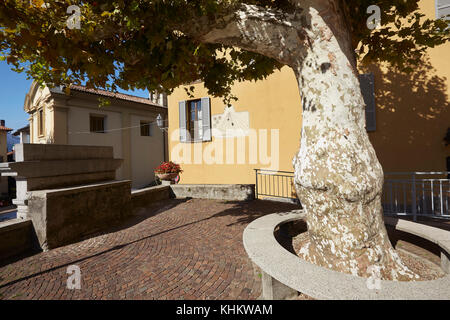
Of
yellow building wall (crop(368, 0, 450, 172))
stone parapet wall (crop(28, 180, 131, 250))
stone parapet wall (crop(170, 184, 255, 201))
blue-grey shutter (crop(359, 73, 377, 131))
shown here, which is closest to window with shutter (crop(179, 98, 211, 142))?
stone parapet wall (crop(170, 184, 255, 201))

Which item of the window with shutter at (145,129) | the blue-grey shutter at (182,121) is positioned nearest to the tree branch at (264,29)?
the blue-grey shutter at (182,121)

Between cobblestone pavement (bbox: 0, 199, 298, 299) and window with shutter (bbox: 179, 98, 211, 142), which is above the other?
window with shutter (bbox: 179, 98, 211, 142)

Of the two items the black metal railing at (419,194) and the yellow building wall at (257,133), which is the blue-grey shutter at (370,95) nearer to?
the black metal railing at (419,194)

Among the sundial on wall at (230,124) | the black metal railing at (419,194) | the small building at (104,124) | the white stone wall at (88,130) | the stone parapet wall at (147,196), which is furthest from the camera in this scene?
the white stone wall at (88,130)

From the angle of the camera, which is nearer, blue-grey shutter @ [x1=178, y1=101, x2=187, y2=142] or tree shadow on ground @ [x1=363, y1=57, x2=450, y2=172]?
tree shadow on ground @ [x1=363, y1=57, x2=450, y2=172]

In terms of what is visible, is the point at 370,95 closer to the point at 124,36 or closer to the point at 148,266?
the point at 124,36

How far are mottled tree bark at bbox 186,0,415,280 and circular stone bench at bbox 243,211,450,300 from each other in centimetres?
63

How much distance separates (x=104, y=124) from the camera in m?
14.3

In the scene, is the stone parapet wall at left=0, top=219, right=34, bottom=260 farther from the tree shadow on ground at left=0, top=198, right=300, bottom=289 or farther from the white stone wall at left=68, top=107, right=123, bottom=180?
the white stone wall at left=68, top=107, right=123, bottom=180

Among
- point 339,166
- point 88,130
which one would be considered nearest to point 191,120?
point 88,130

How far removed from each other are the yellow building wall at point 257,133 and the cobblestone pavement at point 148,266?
13.1 feet

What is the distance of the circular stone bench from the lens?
5.37ft

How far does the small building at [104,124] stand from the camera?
11977 millimetres

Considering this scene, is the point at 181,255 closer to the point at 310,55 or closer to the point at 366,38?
the point at 310,55
